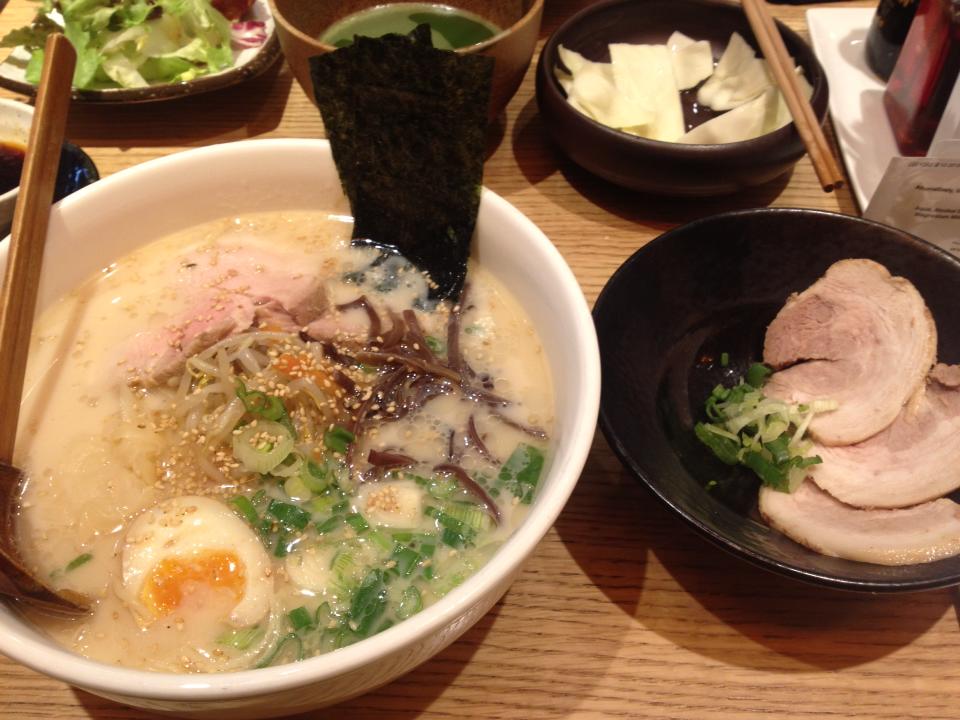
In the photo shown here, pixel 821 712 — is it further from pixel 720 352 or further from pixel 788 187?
pixel 788 187

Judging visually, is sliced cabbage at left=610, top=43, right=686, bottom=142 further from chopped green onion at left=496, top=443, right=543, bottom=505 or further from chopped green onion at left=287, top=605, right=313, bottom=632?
chopped green onion at left=287, top=605, right=313, bottom=632

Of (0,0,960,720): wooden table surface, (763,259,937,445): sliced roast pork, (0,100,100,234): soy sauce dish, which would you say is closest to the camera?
(0,0,960,720): wooden table surface

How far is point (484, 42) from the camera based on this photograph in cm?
161

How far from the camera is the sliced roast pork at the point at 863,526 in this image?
3.41 ft

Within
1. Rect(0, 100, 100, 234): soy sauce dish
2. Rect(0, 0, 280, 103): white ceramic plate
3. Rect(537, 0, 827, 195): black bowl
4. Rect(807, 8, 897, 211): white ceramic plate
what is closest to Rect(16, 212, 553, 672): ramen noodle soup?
Rect(0, 100, 100, 234): soy sauce dish

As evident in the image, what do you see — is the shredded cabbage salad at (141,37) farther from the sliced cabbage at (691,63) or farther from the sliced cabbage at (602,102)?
the sliced cabbage at (691,63)

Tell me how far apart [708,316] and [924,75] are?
870 millimetres

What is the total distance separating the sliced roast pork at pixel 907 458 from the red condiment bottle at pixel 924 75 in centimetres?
75

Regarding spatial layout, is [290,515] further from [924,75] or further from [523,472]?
[924,75]

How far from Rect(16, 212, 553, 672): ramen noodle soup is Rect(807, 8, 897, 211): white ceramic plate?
107 centimetres

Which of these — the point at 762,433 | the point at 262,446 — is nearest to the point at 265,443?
the point at 262,446

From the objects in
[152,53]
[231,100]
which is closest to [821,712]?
[231,100]

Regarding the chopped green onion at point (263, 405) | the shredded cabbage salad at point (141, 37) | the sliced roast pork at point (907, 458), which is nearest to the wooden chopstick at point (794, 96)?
the sliced roast pork at point (907, 458)

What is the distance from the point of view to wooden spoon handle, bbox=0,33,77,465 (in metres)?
1.02
